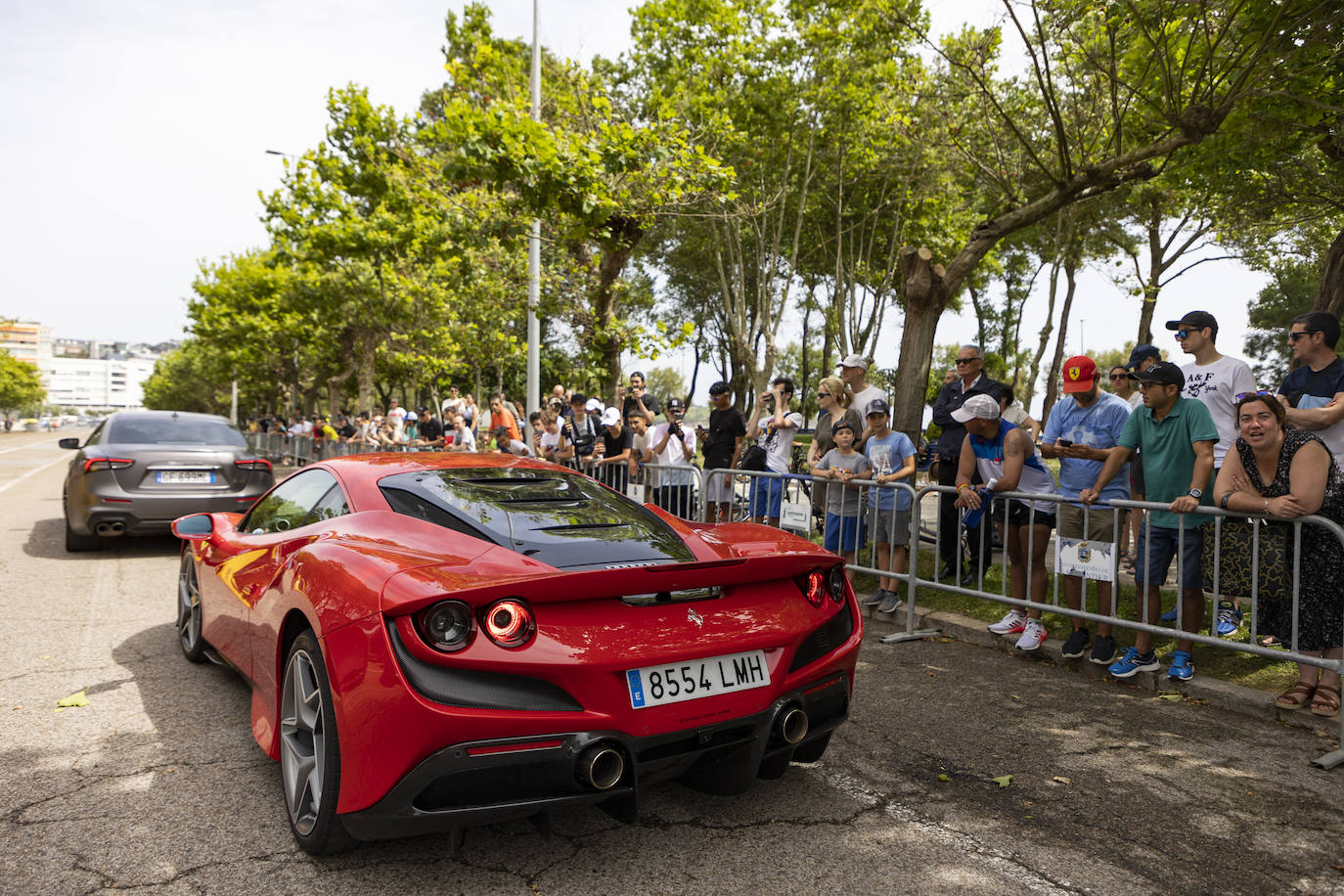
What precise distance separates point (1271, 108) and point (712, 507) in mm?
6355

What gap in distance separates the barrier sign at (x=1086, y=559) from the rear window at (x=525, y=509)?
9.45 feet

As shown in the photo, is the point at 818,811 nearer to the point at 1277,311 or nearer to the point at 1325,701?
the point at 1325,701

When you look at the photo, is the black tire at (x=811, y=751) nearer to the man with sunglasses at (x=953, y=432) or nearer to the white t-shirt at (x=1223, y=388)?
the man with sunglasses at (x=953, y=432)

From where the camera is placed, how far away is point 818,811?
122 inches

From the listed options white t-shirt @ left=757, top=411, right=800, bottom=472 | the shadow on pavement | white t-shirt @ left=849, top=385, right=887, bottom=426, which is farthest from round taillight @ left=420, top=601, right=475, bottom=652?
the shadow on pavement

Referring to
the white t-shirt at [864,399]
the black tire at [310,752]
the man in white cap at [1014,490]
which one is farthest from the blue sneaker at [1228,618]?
the black tire at [310,752]

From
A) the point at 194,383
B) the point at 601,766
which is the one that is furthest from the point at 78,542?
the point at 194,383

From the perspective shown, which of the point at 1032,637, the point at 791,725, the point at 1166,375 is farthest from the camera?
the point at 1032,637

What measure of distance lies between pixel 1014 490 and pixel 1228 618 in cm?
141

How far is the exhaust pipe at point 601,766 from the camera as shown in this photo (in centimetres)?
234

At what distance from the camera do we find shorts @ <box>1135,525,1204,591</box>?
182 inches

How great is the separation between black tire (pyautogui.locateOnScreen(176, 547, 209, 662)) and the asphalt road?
120mm

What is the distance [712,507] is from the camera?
8.23m

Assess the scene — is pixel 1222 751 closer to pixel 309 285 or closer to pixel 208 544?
pixel 208 544
